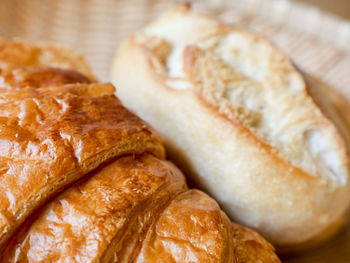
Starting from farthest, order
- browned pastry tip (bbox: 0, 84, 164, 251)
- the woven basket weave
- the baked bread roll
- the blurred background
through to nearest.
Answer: the blurred background, the woven basket weave, the baked bread roll, browned pastry tip (bbox: 0, 84, 164, 251)

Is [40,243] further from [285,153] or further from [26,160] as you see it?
[285,153]

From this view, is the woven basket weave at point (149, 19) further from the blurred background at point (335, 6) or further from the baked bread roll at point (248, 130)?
the blurred background at point (335, 6)

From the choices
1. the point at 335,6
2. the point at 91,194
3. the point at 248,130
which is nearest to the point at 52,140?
the point at 91,194

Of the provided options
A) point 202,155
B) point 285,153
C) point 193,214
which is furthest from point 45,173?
point 285,153

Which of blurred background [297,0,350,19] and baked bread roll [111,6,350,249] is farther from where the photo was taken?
blurred background [297,0,350,19]

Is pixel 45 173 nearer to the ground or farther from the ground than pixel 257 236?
farther from the ground

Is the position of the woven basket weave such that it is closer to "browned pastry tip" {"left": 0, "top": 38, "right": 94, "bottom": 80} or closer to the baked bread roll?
"browned pastry tip" {"left": 0, "top": 38, "right": 94, "bottom": 80}

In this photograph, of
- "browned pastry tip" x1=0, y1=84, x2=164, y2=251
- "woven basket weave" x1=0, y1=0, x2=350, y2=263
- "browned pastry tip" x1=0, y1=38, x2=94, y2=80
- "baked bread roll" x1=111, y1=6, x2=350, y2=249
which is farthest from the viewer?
"woven basket weave" x1=0, y1=0, x2=350, y2=263

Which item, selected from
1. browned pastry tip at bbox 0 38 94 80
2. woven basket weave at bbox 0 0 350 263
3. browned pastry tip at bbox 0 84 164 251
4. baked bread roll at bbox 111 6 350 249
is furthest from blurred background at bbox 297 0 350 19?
browned pastry tip at bbox 0 84 164 251
